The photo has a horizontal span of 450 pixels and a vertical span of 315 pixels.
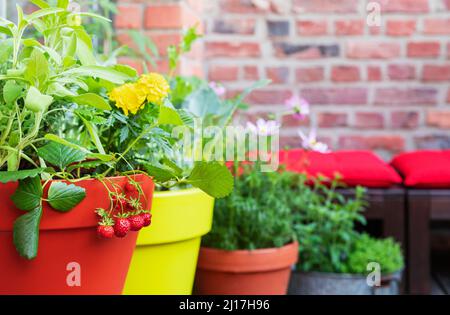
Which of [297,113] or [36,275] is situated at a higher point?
[297,113]

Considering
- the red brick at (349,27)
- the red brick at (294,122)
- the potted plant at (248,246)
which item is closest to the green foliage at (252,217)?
the potted plant at (248,246)

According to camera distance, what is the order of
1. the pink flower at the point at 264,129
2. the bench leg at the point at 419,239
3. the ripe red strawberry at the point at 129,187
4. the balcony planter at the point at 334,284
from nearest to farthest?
the ripe red strawberry at the point at 129,187
the pink flower at the point at 264,129
the balcony planter at the point at 334,284
the bench leg at the point at 419,239

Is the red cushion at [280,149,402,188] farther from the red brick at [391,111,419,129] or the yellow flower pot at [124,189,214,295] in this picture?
the yellow flower pot at [124,189,214,295]

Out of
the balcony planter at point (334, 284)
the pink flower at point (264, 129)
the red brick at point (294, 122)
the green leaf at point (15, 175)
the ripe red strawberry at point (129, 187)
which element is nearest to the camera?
the green leaf at point (15, 175)

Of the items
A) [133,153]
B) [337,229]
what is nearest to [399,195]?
[337,229]

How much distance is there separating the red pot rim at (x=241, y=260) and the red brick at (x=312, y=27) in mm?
1231

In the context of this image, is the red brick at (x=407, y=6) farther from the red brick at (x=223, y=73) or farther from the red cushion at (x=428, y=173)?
the red cushion at (x=428, y=173)

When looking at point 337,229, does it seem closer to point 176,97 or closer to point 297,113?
point 297,113

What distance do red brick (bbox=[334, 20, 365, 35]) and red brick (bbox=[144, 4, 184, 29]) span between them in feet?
2.70

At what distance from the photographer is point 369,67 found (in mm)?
2484

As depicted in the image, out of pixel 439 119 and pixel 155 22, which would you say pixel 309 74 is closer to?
pixel 439 119

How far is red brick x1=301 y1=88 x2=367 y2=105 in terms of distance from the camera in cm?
248

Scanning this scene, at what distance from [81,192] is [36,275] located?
13 cm

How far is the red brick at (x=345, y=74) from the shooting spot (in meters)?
2.49
